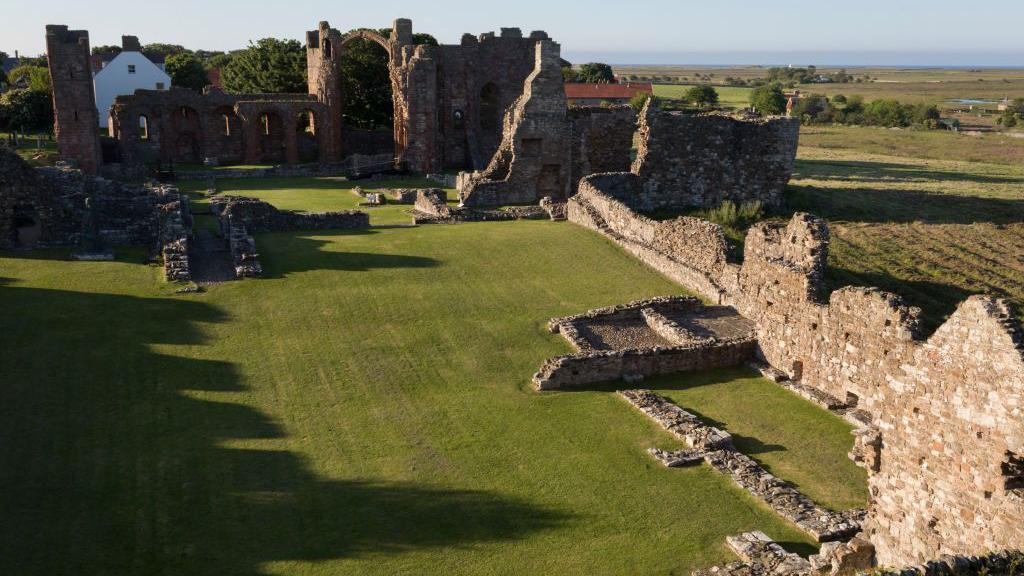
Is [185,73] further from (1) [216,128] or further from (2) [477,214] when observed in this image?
(2) [477,214]

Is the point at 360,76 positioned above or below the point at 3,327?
above

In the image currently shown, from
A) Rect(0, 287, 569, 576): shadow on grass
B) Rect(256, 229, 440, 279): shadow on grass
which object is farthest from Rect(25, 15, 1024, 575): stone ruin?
Rect(0, 287, 569, 576): shadow on grass

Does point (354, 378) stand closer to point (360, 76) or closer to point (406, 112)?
point (406, 112)

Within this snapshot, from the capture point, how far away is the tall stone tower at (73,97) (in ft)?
136

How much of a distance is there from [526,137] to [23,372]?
23293mm

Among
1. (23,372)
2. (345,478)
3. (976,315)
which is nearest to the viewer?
(976,315)

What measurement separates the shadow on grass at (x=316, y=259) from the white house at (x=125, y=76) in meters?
53.2

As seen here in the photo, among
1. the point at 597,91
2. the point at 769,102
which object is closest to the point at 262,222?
the point at 597,91

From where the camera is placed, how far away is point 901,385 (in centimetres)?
991

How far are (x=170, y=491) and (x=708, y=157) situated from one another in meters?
24.4

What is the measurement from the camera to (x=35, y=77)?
72500 mm

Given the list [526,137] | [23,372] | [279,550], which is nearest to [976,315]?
[279,550]

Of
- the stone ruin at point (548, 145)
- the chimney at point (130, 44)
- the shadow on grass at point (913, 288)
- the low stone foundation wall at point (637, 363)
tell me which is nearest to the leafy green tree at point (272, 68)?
the chimney at point (130, 44)

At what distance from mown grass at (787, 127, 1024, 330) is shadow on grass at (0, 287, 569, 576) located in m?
15.1
